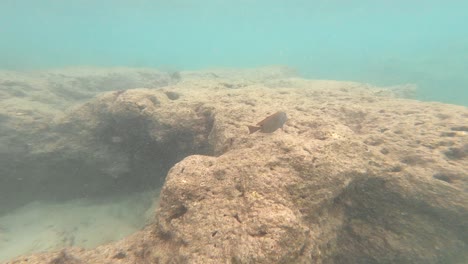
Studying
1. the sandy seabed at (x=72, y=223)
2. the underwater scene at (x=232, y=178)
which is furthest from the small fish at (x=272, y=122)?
the sandy seabed at (x=72, y=223)

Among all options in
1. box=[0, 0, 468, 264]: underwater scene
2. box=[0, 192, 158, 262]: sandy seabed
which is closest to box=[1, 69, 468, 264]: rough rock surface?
box=[0, 0, 468, 264]: underwater scene

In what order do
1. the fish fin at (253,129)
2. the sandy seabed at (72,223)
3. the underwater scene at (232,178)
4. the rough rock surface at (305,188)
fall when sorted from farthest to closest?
the sandy seabed at (72,223) → the fish fin at (253,129) → the underwater scene at (232,178) → the rough rock surface at (305,188)

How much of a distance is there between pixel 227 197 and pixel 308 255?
84cm

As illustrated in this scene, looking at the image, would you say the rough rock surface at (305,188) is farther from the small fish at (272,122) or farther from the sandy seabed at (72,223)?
the sandy seabed at (72,223)

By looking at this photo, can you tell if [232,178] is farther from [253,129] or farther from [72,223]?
[72,223]

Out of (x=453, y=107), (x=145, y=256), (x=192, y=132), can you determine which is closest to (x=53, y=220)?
(x=192, y=132)

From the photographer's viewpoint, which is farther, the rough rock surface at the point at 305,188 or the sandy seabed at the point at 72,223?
the sandy seabed at the point at 72,223

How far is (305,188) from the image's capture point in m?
2.65

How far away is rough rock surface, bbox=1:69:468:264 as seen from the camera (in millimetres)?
2293

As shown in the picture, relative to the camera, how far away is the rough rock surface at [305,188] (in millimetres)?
2293

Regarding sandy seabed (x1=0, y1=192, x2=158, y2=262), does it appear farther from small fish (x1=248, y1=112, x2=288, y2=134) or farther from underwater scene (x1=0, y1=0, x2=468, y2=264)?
small fish (x1=248, y1=112, x2=288, y2=134)

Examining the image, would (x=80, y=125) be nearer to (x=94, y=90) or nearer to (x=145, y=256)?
(x=145, y=256)

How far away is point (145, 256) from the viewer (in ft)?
8.50

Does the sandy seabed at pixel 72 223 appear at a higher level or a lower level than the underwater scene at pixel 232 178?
lower
